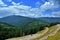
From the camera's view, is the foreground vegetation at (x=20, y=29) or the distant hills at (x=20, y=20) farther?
the distant hills at (x=20, y=20)

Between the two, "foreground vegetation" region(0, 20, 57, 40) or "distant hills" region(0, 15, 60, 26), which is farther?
"distant hills" region(0, 15, 60, 26)

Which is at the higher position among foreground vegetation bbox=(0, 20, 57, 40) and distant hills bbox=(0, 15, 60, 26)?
distant hills bbox=(0, 15, 60, 26)

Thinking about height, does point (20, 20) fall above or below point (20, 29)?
above

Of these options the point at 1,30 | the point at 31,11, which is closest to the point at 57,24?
the point at 31,11

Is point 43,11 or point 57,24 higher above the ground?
point 43,11

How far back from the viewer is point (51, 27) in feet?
16.1

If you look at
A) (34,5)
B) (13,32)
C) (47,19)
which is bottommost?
(13,32)

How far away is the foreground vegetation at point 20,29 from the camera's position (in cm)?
459

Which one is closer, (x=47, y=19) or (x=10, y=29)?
(x=10, y=29)

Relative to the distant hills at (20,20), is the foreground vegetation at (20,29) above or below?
below

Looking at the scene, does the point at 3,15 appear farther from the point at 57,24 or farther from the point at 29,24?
the point at 57,24

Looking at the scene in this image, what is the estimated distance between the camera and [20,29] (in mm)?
4707

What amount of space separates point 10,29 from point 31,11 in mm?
855

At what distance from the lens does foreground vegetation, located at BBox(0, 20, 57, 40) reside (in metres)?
4.59
